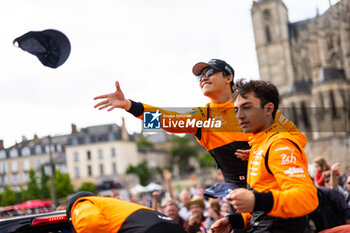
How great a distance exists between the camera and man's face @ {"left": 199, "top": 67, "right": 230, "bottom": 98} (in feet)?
13.5

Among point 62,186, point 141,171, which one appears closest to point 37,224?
point 62,186

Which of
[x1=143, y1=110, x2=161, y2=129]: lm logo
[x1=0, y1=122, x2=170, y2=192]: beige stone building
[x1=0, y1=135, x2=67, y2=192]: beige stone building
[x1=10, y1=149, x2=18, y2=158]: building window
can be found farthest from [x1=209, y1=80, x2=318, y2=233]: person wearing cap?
[x1=10, y1=149, x2=18, y2=158]: building window

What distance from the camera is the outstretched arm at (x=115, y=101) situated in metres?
3.51

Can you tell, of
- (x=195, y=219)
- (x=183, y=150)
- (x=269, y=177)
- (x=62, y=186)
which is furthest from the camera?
(x=183, y=150)

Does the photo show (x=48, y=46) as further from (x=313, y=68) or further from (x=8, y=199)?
(x=313, y=68)

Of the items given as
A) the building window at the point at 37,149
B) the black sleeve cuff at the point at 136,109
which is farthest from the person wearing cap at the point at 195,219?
the building window at the point at 37,149

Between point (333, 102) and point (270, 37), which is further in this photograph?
point (270, 37)

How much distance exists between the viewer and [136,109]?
3.68 metres

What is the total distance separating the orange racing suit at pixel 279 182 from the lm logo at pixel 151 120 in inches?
41.3

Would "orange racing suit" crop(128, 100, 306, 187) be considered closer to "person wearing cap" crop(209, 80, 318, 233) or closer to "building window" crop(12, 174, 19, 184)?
"person wearing cap" crop(209, 80, 318, 233)

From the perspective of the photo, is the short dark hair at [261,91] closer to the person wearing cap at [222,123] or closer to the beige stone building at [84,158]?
the person wearing cap at [222,123]

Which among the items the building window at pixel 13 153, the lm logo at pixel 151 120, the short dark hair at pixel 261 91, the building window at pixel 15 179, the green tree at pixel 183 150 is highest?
the short dark hair at pixel 261 91

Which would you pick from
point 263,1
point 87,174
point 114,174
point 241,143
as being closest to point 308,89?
point 263,1

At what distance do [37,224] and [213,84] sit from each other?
77.5 inches
